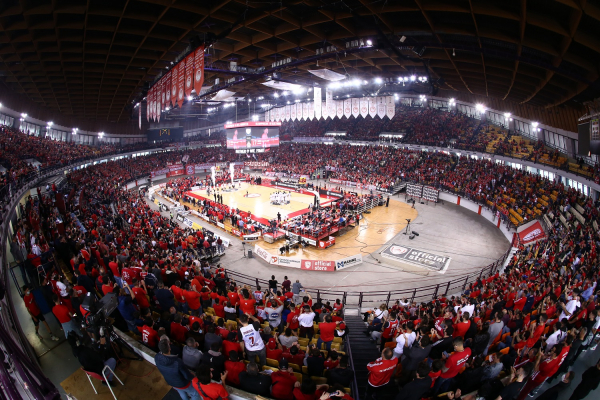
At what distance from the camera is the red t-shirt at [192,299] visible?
25.8ft

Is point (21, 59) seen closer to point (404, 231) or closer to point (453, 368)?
point (453, 368)

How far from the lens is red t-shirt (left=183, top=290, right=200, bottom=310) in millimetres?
7863

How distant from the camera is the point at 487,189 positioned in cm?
3120

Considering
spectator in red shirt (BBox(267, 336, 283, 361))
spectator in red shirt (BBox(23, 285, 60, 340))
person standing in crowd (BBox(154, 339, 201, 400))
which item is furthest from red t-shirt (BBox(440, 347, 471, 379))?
spectator in red shirt (BBox(23, 285, 60, 340))

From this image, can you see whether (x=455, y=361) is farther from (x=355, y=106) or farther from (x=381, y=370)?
(x=355, y=106)

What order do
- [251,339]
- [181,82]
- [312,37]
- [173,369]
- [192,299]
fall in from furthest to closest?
[312,37] < [181,82] < [192,299] < [251,339] < [173,369]

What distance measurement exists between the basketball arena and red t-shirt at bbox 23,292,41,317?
7 cm

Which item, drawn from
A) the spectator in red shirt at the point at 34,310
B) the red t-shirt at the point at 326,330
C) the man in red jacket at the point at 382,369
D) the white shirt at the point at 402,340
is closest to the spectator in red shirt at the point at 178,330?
the red t-shirt at the point at 326,330

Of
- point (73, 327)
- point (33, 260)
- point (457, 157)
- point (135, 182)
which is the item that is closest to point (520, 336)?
point (73, 327)

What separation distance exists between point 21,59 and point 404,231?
93.8 ft

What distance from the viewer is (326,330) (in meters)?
6.84

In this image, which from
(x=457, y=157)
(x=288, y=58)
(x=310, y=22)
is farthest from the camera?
(x=457, y=157)

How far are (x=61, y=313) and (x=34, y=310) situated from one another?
1.32 m

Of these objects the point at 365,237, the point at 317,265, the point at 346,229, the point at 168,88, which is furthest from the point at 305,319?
the point at 346,229
